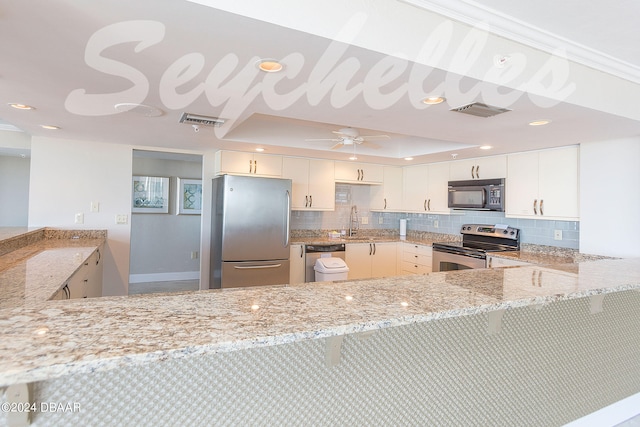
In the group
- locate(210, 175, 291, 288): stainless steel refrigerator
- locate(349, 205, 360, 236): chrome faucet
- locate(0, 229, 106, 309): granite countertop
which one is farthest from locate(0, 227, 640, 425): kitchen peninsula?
locate(349, 205, 360, 236): chrome faucet

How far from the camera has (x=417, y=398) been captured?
1440 millimetres

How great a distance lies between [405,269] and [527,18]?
382cm

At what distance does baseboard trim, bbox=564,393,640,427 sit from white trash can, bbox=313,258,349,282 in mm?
2602

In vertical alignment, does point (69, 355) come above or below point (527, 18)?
below

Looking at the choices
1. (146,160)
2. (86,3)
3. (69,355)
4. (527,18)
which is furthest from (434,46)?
(146,160)

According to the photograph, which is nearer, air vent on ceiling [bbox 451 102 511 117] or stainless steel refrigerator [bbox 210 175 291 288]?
air vent on ceiling [bbox 451 102 511 117]

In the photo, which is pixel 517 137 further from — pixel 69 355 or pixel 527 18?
pixel 69 355

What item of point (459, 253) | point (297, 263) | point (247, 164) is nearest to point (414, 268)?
point (459, 253)

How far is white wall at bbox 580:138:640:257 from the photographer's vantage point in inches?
110

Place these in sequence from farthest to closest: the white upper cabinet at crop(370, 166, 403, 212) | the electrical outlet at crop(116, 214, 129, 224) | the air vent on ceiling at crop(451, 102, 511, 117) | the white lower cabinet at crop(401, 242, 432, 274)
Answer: the white upper cabinet at crop(370, 166, 403, 212) → the white lower cabinet at crop(401, 242, 432, 274) → the electrical outlet at crop(116, 214, 129, 224) → the air vent on ceiling at crop(451, 102, 511, 117)

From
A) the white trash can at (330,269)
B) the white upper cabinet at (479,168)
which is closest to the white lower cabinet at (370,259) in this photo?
the white trash can at (330,269)

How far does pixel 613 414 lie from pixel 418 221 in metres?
3.56

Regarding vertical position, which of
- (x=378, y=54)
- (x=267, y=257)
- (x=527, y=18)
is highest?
(x=527, y=18)

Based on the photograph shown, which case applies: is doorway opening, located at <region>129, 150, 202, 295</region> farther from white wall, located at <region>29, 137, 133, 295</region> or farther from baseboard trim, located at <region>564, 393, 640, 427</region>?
baseboard trim, located at <region>564, 393, 640, 427</region>
